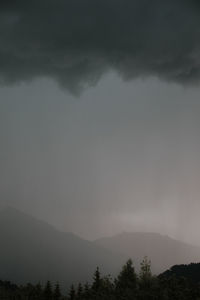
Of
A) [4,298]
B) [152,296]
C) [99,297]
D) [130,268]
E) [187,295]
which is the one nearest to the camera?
[187,295]

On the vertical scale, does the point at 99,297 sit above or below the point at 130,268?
below

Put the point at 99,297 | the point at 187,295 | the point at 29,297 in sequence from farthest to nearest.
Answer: the point at 29,297 → the point at 99,297 → the point at 187,295

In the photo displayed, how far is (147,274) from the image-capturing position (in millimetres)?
99688

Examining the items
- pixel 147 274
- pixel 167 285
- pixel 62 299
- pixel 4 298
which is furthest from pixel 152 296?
pixel 4 298

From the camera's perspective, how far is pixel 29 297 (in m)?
141

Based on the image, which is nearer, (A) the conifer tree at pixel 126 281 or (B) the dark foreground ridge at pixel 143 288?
(B) the dark foreground ridge at pixel 143 288

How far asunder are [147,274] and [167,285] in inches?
565

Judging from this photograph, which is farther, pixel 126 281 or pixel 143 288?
pixel 126 281

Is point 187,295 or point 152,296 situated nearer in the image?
point 187,295

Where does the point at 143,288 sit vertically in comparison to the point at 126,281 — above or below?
below

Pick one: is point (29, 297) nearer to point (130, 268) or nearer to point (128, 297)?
point (130, 268)

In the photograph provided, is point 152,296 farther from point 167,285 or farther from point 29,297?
point 29,297

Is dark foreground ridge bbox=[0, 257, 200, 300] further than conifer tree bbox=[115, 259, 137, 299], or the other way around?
conifer tree bbox=[115, 259, 137, 299]

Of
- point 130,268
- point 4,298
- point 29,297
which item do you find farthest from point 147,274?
point 4,298
